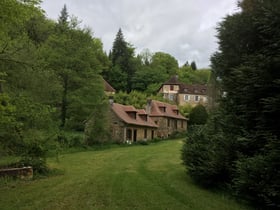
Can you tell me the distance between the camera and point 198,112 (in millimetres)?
46438

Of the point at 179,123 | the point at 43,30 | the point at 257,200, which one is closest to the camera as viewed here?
the point at 257,200

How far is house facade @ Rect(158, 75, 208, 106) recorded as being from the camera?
61938 mm

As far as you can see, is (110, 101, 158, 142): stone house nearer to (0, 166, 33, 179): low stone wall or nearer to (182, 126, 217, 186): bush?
(0, 166, 33, 179): low stone wall

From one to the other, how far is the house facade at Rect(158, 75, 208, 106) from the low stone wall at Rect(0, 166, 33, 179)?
4890cm

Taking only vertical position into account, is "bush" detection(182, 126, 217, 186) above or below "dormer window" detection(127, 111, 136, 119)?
below

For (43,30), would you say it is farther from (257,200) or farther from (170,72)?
(170,72)

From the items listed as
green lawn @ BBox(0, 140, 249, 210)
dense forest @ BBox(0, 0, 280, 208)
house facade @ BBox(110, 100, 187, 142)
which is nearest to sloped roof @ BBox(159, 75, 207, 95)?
house facade @ BBox(110, 100, 187, 142)

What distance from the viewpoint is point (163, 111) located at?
44094mm

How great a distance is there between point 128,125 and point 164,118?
34.0ft

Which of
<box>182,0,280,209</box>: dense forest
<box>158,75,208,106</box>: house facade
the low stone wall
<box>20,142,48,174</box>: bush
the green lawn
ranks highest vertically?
<box>158,75,208,106</box>: house facade

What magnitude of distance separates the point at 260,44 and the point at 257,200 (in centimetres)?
548

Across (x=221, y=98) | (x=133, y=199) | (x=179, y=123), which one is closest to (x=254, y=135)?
(x=221, y=98)

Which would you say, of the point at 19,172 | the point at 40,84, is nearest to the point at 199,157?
the point at 19,172

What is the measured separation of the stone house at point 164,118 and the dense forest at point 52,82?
192 inches
